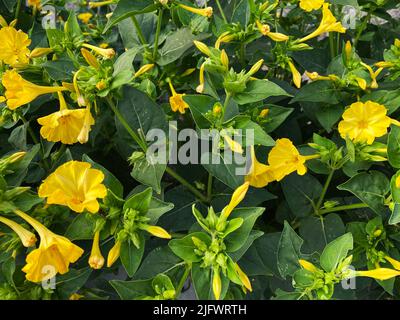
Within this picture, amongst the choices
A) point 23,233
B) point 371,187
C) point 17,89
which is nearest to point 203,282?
point 23,233

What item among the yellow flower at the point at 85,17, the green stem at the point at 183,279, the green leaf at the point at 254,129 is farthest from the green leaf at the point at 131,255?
the yellow flower at the point at 85,17

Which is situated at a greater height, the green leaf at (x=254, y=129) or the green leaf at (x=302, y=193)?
the green leaf at (x=254, y=129)

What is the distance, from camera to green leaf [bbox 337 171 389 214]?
3.81ft

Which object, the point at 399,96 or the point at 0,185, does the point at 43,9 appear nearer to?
the point at 0,185

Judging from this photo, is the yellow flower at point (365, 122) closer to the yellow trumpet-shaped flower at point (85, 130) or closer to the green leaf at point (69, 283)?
the yellow trumpet-shaped flower at point (85, 130)

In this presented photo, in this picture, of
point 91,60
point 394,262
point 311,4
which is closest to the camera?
point 91,60

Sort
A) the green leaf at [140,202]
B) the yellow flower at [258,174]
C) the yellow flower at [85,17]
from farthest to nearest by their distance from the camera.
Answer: the yellow flower at [85,17]
the yellow flower at [258,174]
the green leaf at [140,202]

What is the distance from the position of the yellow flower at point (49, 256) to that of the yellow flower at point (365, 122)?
0.75m

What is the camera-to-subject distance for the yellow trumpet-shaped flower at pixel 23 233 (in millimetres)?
958

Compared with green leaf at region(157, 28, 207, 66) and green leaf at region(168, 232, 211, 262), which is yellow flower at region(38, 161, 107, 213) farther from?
green leaf at region(157, 28, 207, 66)

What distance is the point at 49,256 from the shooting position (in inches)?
37.4

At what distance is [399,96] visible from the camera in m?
1.26

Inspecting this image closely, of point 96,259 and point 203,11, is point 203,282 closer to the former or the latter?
point 96,259

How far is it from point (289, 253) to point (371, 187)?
11.6 inches
